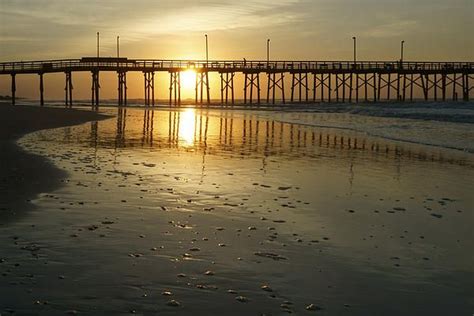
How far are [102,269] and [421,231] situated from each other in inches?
→ 151

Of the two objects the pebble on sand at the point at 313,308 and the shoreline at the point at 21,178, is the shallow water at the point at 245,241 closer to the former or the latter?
the pebble on sand at the point at 313,308

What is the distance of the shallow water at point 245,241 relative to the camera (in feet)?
14.0

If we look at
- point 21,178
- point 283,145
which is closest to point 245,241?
point 21,178

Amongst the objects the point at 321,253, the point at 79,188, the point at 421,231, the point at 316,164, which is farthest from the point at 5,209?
the point at 316,164

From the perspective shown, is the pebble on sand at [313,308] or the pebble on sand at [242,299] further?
the pebble on sand at [242,299]

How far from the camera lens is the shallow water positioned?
4.27 meters

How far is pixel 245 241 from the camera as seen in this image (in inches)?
237

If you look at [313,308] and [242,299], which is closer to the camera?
[313,308]

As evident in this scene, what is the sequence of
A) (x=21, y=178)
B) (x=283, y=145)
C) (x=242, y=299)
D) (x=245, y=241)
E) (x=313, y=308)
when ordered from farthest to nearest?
(x=283, y=145)
(x=21, y=178)
(x=245, y=241)
(x=242, y=299)
(x=313, y=308)

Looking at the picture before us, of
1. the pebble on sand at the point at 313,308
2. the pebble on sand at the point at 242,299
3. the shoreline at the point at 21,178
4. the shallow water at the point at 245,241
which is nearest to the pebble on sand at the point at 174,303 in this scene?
the shallow water at the point at 245,241

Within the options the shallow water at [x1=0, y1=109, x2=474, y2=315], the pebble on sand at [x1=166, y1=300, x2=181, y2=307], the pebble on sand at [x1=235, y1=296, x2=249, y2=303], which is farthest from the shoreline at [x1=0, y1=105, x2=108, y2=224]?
the pebble on sand at [x1=235, y1=296, x2=249, y2=303]

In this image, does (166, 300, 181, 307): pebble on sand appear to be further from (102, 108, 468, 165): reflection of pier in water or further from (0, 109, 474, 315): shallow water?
(102, 108, 468, 165): reflection of pier in water

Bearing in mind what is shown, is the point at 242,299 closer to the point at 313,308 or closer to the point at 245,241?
the point at 313,308

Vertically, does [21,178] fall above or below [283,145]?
below
